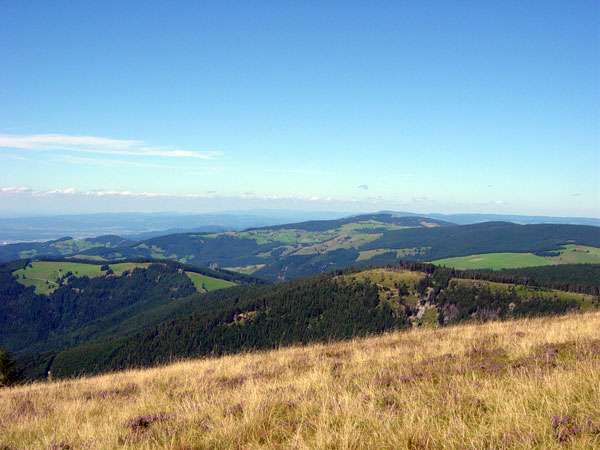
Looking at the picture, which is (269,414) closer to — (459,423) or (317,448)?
(317,448)

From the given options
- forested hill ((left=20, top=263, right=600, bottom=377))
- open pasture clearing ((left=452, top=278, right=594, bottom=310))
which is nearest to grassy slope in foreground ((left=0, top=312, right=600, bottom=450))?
forested hill ((left=20, top=263, right=600, bottom=377))

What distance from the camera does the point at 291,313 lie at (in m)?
153

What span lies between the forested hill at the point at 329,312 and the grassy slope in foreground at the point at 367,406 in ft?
403

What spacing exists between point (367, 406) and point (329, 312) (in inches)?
5932

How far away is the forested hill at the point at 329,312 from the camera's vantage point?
129m

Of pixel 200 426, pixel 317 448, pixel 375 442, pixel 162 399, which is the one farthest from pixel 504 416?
pixel 162 399

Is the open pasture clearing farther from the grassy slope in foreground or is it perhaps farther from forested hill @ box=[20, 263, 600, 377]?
the grassy slope in foreground

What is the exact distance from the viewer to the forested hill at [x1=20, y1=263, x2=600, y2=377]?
5069 inches

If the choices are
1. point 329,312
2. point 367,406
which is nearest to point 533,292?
point 329,312

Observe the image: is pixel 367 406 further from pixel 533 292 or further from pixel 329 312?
pixel 533 292

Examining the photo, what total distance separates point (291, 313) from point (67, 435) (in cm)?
15196

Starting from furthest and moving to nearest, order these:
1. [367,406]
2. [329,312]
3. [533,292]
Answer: [329,312]
[533,292]
[367,406]

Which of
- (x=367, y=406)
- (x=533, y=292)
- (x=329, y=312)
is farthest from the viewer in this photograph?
(x=329, y=312)

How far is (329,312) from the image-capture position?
150750mm
